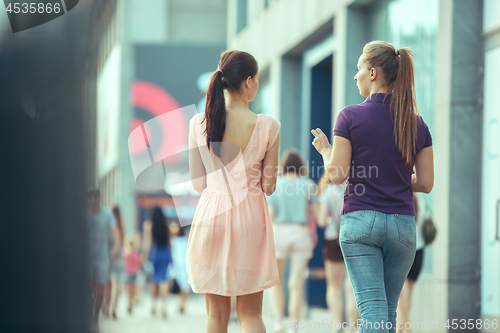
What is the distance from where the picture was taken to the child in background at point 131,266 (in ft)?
41.1

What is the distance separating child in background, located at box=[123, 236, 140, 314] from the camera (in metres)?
12.5

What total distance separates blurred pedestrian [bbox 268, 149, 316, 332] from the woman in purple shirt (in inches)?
164

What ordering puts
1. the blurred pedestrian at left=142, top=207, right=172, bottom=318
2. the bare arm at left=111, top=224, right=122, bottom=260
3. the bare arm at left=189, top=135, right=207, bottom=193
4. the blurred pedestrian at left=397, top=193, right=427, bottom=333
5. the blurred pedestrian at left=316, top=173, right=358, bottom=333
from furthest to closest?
the blurred pedestrian at left=142, top=207, right=172, bottom=318 → the bare arm at left=111, top=224, right=122, bottom=260 → the blurred pedestrian at left=316, top=173, right=358, bottom=333 → the blurred pedestrian at left=397, top=193, right=427, bottom=333 → the bare arm at left=189, top=135, right=207, bottom=193

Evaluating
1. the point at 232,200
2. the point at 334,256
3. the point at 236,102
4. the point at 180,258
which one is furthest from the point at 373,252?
the point at 180,258

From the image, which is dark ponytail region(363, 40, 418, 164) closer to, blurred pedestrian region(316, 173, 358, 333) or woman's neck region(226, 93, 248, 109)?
woman's neck region(226, 93, 248, 109)

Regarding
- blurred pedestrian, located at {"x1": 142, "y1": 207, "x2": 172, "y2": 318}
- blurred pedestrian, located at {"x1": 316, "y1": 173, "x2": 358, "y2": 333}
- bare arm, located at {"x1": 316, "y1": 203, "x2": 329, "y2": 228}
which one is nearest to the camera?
blurred pedestrian, located at {"x1": 316, "y1": 173, "x2": 358, "y2": 333}

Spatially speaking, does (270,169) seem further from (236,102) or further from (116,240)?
(116,240)

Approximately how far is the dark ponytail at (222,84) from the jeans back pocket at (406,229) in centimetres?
99

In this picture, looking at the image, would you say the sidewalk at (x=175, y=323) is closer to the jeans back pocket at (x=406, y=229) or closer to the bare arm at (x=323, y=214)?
the bare arm at (x=323, y=214)

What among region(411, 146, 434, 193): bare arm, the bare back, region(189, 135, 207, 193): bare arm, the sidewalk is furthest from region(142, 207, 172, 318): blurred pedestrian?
region(411, 146, 434, 193): bare arm

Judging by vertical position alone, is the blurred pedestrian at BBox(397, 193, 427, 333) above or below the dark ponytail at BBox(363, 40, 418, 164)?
below

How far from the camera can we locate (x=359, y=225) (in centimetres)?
316

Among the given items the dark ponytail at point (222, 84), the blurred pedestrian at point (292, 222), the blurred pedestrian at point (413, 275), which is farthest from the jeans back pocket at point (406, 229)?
the blurred pedestrian at point (292, 222)

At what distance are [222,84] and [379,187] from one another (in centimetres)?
98
